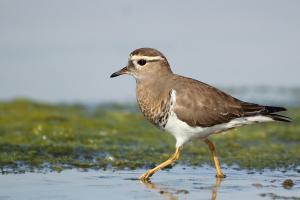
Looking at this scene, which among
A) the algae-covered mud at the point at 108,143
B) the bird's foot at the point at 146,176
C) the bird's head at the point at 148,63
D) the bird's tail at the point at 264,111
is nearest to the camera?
the bird's foot at the point at 146,176

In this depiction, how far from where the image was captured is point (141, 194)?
31.2ft

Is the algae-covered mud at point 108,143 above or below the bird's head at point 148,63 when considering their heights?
below

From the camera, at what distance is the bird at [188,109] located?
10.6 m

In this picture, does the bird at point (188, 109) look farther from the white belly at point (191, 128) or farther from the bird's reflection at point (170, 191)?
the bird's reflection at point (170, 191)

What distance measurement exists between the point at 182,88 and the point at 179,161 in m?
1.53

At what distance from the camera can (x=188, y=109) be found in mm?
10625

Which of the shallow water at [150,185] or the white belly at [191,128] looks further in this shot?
the white belly at [191,128]

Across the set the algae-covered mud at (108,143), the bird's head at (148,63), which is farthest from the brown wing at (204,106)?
the algae-covered mud at (108,143)

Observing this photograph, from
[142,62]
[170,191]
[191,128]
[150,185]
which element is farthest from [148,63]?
[170,191]

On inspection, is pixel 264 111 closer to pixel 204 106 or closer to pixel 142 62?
pixel 204 106

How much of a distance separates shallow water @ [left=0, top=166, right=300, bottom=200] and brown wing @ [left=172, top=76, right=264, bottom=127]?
81cm

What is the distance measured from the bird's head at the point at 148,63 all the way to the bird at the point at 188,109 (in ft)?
0.05

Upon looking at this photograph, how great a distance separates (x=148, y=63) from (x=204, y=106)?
1.08 m

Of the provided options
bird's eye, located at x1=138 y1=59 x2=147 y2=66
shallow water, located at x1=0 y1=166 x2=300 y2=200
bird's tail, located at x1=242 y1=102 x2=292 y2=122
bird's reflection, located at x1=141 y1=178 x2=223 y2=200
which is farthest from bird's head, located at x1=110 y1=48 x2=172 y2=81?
bird's reflection, located at x1=141 y1=178 x2=223 y2=200
